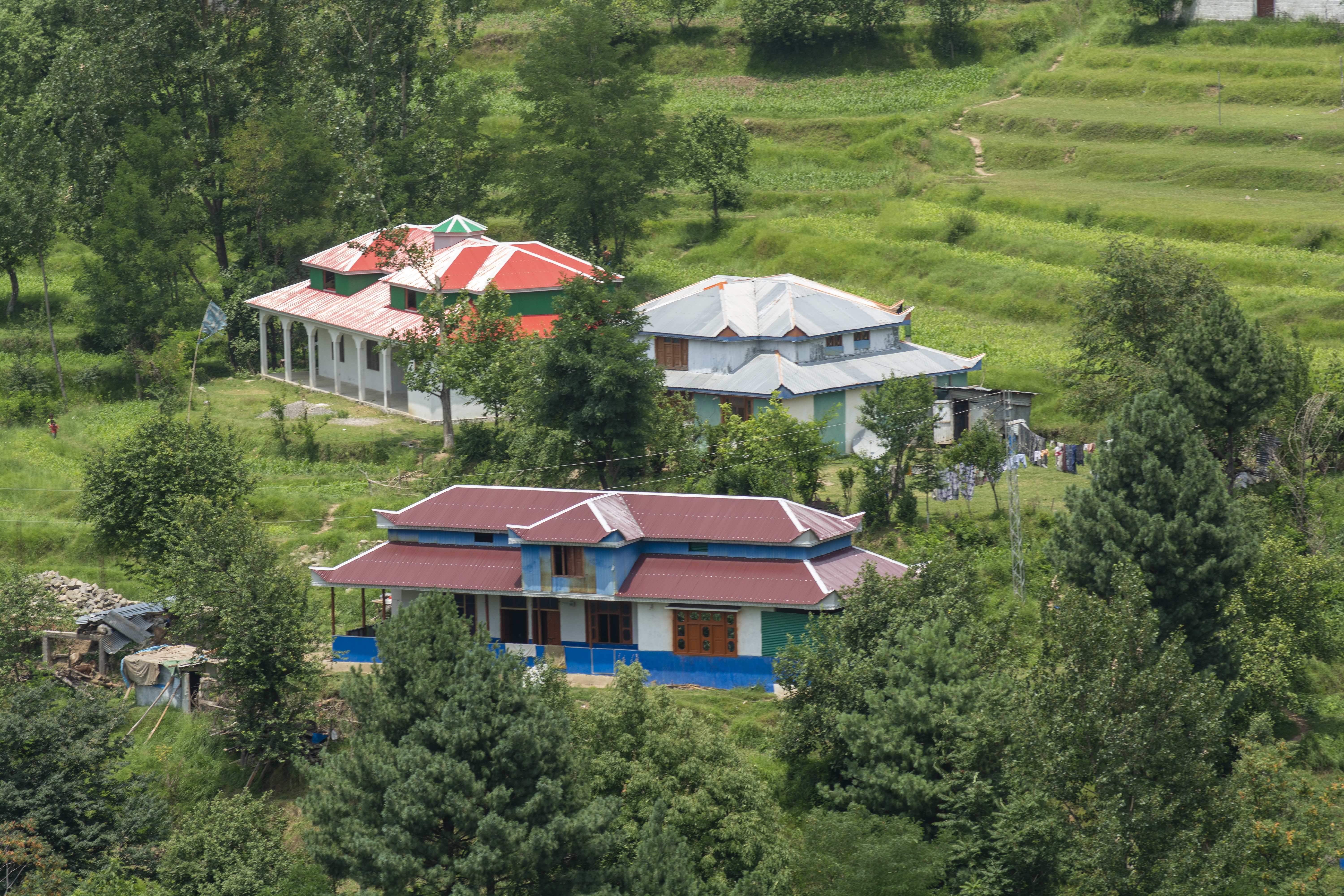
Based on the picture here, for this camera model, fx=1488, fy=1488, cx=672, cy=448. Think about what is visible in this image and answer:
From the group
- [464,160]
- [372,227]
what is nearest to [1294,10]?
[464,160]

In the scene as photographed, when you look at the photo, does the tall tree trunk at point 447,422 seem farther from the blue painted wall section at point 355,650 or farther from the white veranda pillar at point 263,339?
→ the white veranda pillar at point 263,339

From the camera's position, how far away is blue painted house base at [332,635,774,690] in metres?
36.4

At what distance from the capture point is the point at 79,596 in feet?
135

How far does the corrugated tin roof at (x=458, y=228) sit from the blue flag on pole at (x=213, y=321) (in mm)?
9241

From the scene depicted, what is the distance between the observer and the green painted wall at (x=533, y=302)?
5456 cm

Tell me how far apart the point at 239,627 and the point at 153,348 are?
113 ft

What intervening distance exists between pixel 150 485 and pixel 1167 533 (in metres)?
→ 27.0

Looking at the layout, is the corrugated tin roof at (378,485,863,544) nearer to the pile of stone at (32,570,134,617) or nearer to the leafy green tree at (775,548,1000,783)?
the leafy green tree at (775,548,1000,783)

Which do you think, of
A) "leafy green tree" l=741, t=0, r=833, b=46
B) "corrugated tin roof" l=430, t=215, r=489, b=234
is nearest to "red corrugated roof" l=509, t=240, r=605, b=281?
"corrugated tin roof" l=430, t=215, r=489, b=234

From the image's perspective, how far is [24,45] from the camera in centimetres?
8138

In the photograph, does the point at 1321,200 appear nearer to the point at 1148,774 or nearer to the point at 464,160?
the point at 464,160

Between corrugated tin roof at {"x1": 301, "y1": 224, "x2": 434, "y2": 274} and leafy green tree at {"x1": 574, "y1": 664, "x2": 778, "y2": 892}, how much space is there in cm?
3218

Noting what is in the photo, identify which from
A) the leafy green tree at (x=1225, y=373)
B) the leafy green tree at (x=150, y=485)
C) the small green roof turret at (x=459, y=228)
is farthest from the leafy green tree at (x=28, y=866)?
the small green roof turret at (x=459, y=228)

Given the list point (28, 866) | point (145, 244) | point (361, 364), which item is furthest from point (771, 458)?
point (145, 244)
